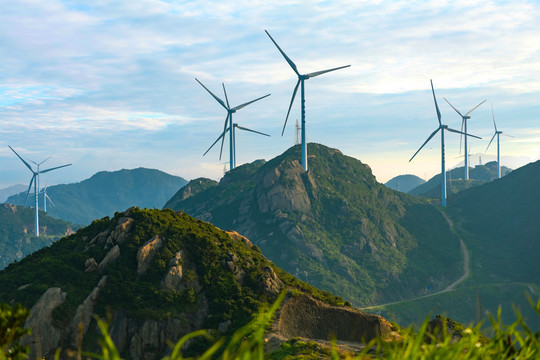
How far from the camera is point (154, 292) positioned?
8819 cm

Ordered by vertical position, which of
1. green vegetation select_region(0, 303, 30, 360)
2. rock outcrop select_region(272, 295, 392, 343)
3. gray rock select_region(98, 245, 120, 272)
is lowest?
rock outcrop select_region(272, 295, 392, 343)

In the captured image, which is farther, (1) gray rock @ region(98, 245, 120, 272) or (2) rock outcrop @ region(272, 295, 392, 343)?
(1) gray rock @ region(98, 245, 120, 272)

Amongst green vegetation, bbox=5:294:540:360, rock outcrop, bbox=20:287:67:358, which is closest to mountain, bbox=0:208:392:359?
A: rock outcrop, bbox=20:287:67:358

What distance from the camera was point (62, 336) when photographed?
78000 mm

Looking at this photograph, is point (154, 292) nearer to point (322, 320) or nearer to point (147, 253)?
point (147, 253)

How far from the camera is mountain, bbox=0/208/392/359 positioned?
80.6 m

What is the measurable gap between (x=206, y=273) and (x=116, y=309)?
16.6m

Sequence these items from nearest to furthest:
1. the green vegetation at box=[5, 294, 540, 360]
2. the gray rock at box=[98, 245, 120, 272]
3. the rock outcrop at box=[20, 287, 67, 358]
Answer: the green vegetation at box=[5, 294, 540, 360] < the rock outcrop at box=[20, 287, 67, 358] < the gray rock at box=[98, 245, 120, 272]

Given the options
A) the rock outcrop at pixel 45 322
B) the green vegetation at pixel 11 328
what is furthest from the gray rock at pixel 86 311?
the green vegetation at pixel 11 328

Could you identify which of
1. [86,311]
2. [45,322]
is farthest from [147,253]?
[45,322]

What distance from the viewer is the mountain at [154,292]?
80562 mm

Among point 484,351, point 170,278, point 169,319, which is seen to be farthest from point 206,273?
point 484,351

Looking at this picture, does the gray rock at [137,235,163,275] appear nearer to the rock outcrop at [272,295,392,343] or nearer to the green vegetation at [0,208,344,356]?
the green vegetation at [0,208,344,356]

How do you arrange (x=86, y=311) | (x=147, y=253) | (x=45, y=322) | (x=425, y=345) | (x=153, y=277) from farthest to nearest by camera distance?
(x=147, y=253), (x=153, y=277), (x=86, y=311), (x=45, y=322), (x=425, y=345)
